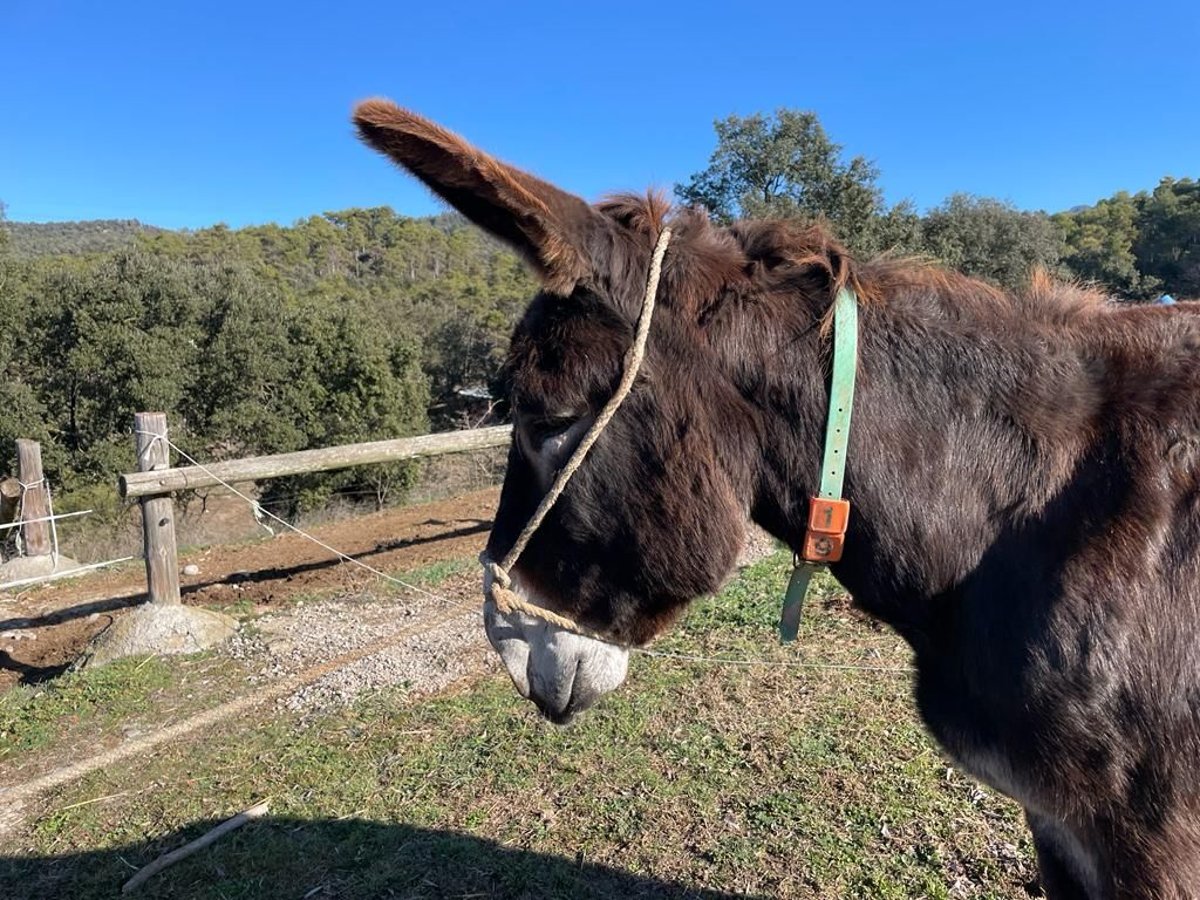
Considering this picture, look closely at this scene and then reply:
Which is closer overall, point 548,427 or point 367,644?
point 548,427

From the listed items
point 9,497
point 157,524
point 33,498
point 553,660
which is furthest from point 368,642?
point 9,497

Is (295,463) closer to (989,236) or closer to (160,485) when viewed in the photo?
(160,485)

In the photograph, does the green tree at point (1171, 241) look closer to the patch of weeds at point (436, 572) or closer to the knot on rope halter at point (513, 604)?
the patch of weeds at point (436, 572)

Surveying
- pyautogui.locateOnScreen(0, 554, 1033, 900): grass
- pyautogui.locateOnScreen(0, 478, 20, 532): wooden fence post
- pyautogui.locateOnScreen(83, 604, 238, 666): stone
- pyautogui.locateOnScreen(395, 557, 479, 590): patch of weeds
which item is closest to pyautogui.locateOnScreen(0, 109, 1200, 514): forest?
pyautogui.locateOnScreen(0, 478, 20, 532): wooden fence post

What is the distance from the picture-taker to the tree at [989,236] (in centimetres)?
2641

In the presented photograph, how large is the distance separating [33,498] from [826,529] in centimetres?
1112

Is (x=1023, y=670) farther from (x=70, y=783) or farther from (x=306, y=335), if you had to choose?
(x=306, y=335)

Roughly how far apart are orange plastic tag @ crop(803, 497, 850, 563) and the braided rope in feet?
1.50

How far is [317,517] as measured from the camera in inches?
565

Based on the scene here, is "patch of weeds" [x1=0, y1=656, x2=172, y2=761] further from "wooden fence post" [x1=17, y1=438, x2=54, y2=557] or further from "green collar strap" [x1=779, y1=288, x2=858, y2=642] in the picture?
"green collar strap" [x1=779, y1=288, x2=858, y2=642]

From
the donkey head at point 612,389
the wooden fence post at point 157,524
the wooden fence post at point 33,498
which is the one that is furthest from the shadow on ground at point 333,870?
the wooden fence post at point 33,498

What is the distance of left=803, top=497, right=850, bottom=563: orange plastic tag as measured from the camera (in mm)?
1495

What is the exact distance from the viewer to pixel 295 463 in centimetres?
778

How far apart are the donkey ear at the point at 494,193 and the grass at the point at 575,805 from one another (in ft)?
8.70
